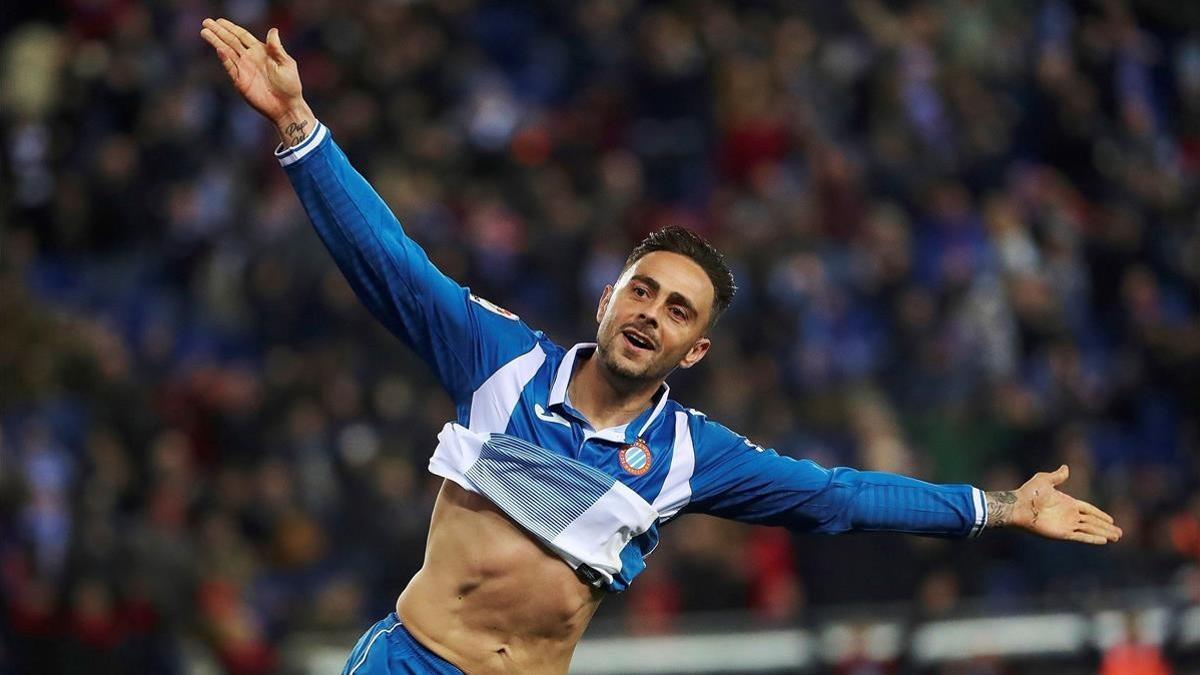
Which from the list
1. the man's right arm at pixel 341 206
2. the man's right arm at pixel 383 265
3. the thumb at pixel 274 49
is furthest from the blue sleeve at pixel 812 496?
the thumb at pixel 274 49

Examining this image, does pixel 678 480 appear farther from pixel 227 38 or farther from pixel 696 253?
pixel 227 38

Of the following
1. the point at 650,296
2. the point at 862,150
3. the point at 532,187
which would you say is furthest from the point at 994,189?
the point at 650,296

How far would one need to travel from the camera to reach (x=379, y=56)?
46.5 feet

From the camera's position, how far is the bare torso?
16.7 feet

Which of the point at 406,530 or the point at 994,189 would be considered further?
the point at 994,189

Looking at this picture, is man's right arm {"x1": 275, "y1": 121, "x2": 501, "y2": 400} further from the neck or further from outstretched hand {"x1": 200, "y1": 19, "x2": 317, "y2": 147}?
the neck

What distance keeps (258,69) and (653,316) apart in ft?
4.00

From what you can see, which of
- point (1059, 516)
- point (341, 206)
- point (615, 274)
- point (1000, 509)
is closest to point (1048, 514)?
point (1059, 516)

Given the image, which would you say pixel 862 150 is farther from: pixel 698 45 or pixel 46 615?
pixel 46 615

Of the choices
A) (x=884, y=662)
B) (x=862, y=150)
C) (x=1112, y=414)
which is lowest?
(x=884, y=662)

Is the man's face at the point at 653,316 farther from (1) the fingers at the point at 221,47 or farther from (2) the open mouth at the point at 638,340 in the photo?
(1) the fingers at the point at 221,47

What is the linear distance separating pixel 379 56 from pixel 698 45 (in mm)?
2481

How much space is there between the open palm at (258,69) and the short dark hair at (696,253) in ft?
3.54

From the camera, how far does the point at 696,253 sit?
5.33 metres
